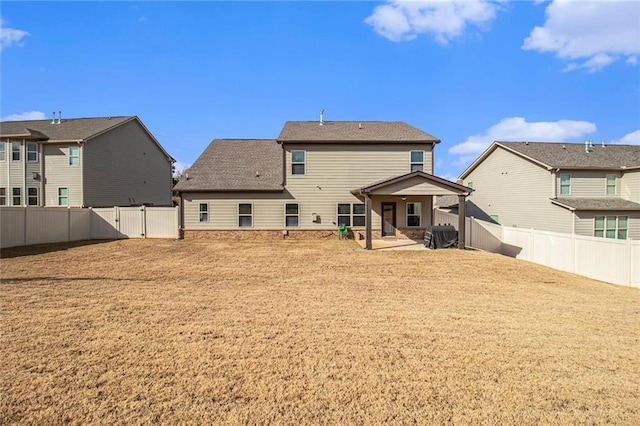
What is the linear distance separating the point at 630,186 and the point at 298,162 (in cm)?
2092

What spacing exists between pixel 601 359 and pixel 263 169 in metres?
19.0

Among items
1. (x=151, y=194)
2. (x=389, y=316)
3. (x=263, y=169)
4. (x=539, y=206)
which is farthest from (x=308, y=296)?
(x=151, y=194)

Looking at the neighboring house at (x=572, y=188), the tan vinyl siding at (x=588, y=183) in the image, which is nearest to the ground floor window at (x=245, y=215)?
the neighboring house at (x=572, y=188)

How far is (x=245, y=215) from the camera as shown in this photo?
66.3 feet

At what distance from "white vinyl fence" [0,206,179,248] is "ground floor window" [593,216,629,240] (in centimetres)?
2519

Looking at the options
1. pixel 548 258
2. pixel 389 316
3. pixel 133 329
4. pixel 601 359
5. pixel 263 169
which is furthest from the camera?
pixel 263 169

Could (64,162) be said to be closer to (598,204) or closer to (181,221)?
(181,221)

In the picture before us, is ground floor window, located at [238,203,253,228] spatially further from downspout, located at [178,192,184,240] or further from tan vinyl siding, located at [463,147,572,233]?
tan vinyl siding, located at [463,147,572,233]

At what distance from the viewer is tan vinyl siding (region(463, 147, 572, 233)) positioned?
21.4 metres

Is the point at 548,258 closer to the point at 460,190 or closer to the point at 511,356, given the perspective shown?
the point at 460,190

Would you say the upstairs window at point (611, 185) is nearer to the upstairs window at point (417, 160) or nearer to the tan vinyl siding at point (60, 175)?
the upstairs window at point (417, 160)

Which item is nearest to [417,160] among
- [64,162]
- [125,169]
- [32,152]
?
[125,169]

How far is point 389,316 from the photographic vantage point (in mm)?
6109

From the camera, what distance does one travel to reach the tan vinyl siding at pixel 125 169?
22.3 meters
